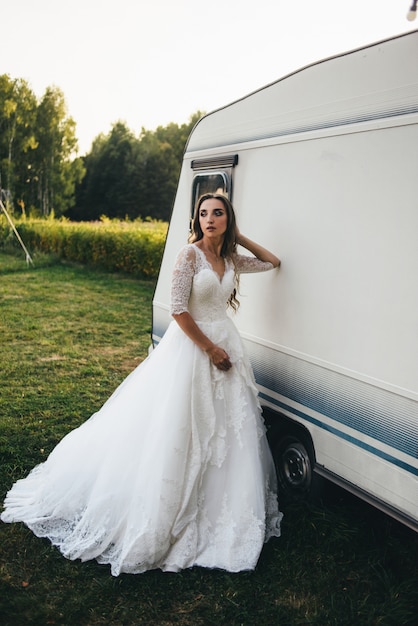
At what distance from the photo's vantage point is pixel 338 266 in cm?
349

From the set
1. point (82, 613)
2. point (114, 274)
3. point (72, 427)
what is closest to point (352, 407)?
point (82, 613)

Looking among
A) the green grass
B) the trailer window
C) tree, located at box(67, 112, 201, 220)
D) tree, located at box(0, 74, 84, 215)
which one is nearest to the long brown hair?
the trailer window

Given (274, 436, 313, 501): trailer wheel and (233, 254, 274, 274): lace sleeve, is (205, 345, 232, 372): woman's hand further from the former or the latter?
(274, 436, 313, 501): trailer wheel

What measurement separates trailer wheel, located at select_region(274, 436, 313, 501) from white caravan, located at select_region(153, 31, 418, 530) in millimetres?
11

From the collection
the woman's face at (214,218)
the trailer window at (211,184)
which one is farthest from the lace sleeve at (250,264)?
the trailer window at (211,184)

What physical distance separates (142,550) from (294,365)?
4.87ft

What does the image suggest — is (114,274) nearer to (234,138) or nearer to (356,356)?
(234,138)

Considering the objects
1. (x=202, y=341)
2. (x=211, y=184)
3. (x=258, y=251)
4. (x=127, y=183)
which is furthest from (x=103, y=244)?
(x=127, y=183)

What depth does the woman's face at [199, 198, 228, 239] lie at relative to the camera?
385cm

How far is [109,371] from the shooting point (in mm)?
7605

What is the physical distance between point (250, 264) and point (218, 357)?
698 mm

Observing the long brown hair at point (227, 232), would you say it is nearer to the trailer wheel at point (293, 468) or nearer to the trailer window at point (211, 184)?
the trailer window at point (211, 184)

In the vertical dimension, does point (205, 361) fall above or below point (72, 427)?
above

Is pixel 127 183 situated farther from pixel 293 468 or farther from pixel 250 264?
pixel 293 468
